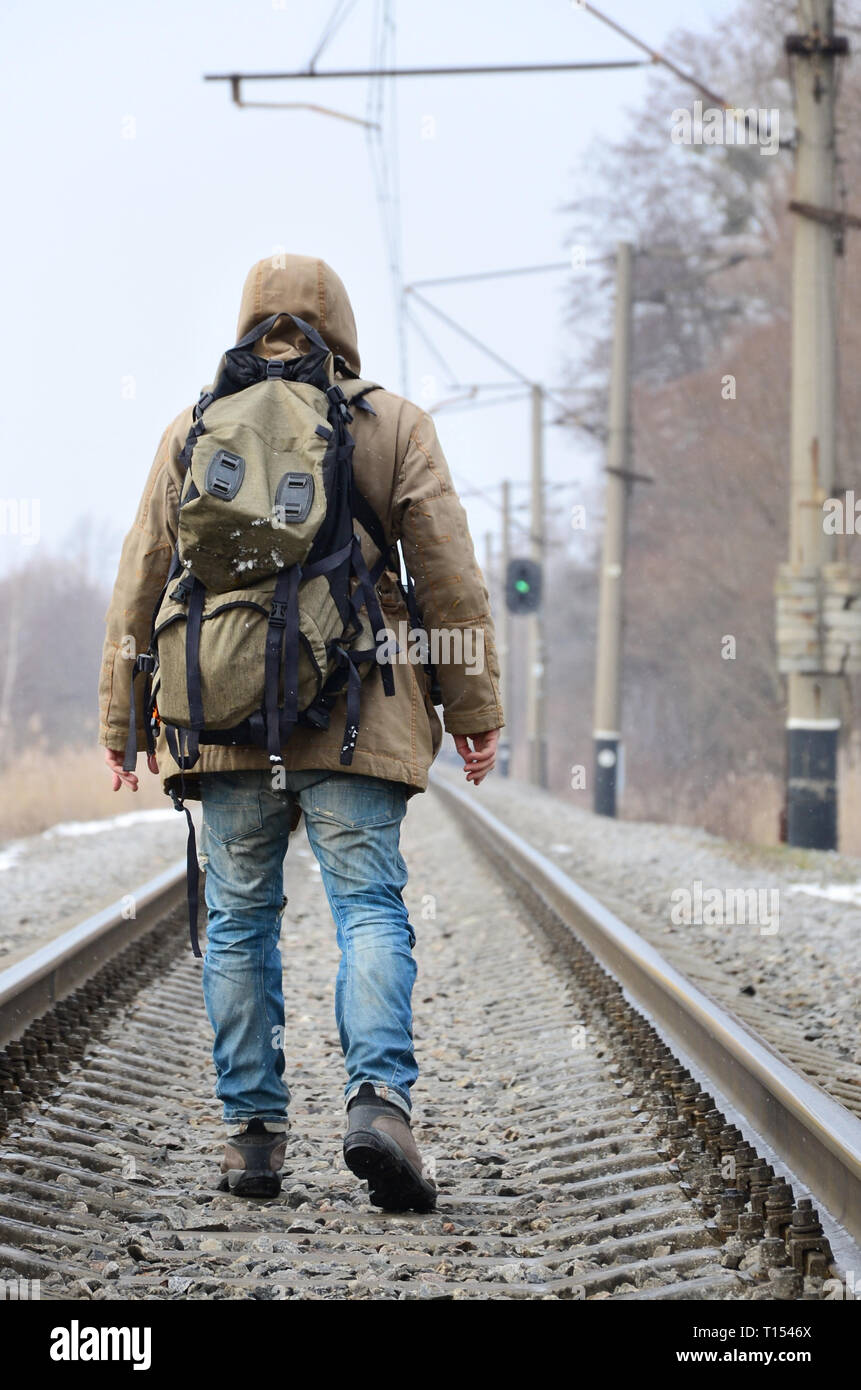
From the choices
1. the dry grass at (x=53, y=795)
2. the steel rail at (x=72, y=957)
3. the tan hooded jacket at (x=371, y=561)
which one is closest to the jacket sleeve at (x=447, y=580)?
the tan hooded jacket at (x=371, y=561)

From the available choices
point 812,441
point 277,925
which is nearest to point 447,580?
point 277,925

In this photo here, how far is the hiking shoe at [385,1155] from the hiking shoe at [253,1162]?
0.78 feet

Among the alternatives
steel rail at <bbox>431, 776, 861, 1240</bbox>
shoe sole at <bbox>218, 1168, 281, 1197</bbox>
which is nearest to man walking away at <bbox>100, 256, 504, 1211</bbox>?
shoe sole at <bbox>218, 1168, 281, 1197</bbox>

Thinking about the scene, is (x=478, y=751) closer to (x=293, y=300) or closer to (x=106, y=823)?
(x=293, y=300)

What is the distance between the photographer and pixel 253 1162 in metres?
3.24

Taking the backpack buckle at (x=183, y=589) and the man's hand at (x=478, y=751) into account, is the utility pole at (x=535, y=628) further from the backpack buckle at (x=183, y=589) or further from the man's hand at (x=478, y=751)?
the backpack buckle at (x=183, y=589)

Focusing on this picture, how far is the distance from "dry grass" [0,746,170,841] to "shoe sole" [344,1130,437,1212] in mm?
10859

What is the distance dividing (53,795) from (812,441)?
8.33 metres

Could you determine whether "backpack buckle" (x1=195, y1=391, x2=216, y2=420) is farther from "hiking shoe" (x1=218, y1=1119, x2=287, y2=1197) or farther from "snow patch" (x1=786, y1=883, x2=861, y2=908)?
"snow patch" (x1=786, y1=883, x2=861, y2=908)

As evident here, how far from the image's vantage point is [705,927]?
284 inches

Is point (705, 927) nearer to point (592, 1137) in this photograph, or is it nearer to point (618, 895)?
point (618, 895)

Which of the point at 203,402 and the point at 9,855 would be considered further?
the point at 9,855

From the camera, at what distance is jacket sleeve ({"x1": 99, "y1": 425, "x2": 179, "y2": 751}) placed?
3.23 meters

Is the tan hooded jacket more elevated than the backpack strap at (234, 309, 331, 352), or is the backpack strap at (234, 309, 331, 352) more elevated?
the backpack strap at (234, 309, 331, 352)
